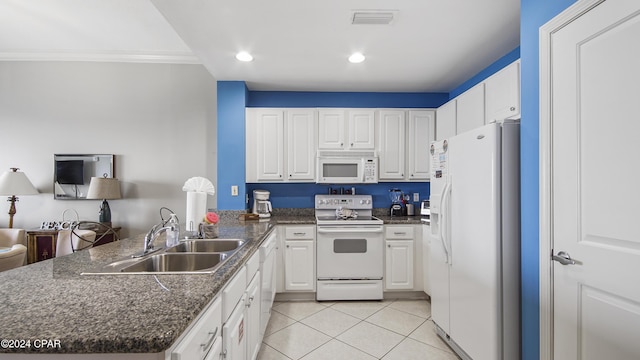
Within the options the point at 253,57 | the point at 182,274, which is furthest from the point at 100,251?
the point at 253,57

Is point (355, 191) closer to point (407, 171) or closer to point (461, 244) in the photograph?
point (407, 171)

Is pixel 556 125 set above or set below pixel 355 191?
above

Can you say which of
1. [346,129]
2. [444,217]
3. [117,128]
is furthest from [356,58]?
[117,128]

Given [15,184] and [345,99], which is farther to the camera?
[345,99]

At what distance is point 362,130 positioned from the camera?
3307mm

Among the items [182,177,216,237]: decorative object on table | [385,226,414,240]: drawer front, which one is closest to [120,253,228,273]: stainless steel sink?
[182,177,216,237]: decorative object on table

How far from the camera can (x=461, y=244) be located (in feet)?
6.35

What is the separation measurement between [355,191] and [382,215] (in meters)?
0.48

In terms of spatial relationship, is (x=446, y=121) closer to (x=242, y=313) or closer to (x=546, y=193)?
(x=546, y=193)

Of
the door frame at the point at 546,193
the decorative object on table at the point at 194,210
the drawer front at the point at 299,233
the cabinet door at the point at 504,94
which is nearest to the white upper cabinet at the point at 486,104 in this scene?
the cabinet door at the point at 504,94

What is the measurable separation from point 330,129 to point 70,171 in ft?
11.3

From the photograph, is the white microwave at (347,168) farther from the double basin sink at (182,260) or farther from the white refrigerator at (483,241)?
the double basin sink at (182,260)

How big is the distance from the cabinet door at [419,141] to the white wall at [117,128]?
258 centimetres

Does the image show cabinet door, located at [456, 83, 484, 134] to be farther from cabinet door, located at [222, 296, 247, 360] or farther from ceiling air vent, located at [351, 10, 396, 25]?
cabinet door, located at [222, 296, 247, 360]
